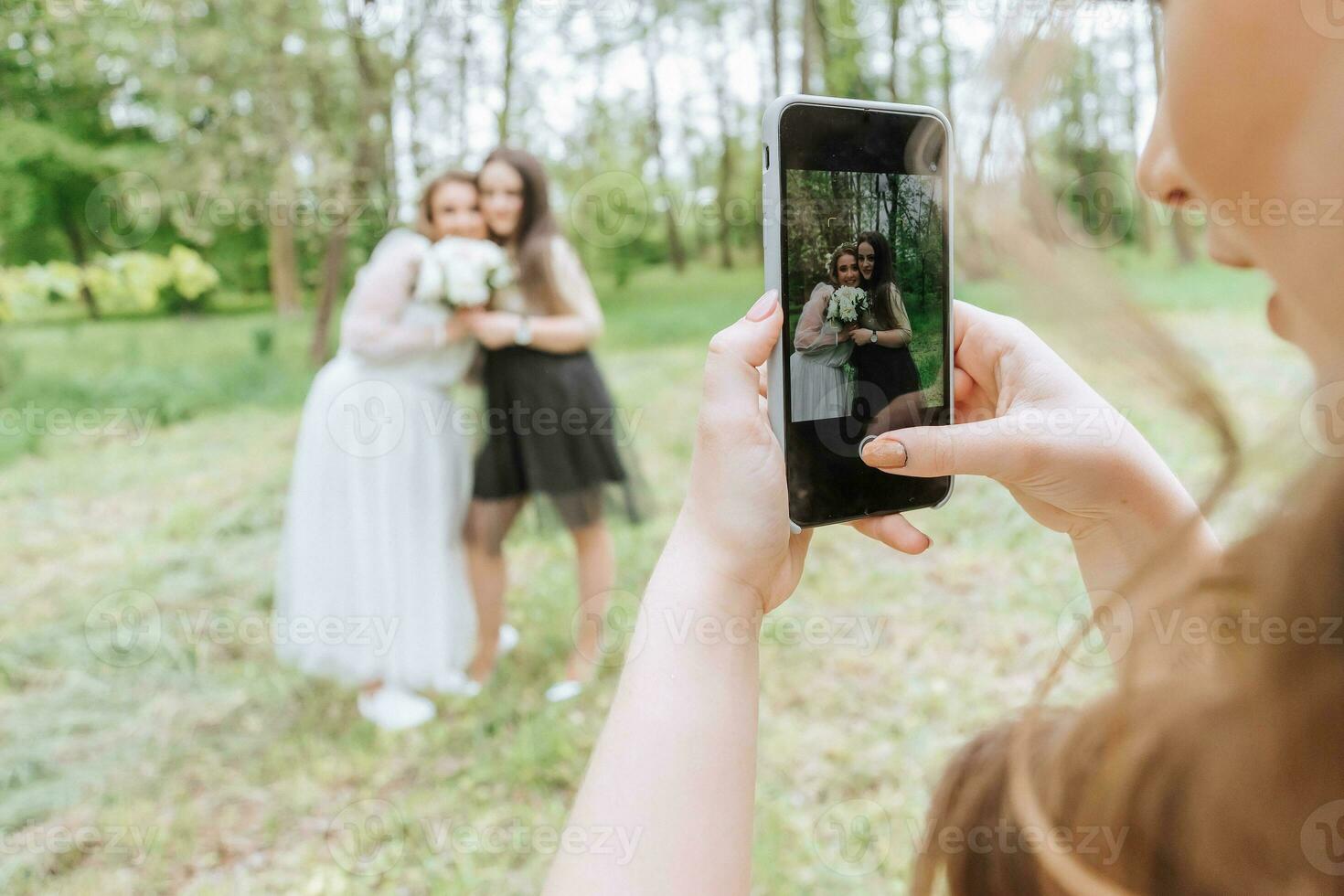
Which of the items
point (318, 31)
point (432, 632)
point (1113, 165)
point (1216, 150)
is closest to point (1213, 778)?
point (1216, 150)

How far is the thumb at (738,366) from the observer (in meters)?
0.84

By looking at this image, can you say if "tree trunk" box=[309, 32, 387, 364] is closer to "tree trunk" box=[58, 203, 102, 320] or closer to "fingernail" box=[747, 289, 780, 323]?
"tree trunk" box=[58, 203, 102, 320]

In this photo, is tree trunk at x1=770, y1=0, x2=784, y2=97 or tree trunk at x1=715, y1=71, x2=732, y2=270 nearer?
tree trunk at x1=770, y1=0, x2=784, y2=97

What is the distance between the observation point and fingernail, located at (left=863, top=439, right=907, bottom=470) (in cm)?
87

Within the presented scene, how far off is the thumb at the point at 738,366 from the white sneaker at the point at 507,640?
7.67 feet

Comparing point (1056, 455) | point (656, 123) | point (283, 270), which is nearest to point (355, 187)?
point (283, 270)

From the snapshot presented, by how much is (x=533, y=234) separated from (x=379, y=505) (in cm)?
103

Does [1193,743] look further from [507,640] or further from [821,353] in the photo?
[507,640]

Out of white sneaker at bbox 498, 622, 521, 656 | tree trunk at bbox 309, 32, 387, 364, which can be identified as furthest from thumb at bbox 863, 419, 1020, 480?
tree trunk at bbox 309, 32, 387, 364

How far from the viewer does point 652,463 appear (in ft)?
16.4

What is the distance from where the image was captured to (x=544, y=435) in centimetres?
279

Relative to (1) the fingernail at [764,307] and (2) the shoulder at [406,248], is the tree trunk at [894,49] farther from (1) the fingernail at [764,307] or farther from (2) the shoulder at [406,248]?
(1) the fingernail at [764,307]

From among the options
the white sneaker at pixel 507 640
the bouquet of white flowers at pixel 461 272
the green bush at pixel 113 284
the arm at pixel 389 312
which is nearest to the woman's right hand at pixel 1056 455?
the bouquet of white flowers at pixel 461 272

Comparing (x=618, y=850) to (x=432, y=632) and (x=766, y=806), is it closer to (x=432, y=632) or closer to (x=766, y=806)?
(x=766, y=806)
